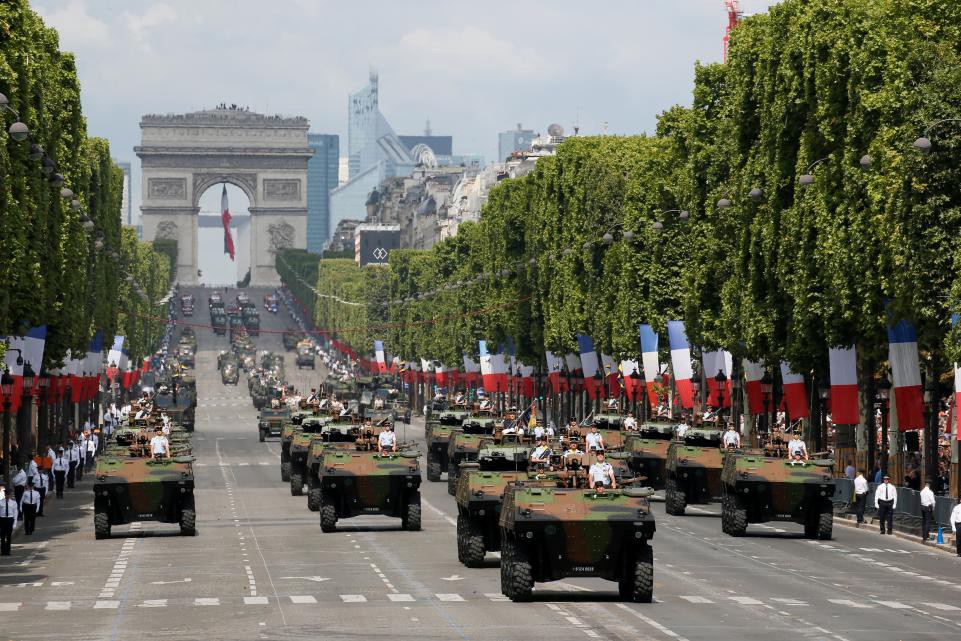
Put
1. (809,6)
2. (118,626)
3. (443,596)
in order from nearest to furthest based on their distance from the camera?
(118,626), (443,596), (809,6)

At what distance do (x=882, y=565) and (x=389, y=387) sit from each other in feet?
393

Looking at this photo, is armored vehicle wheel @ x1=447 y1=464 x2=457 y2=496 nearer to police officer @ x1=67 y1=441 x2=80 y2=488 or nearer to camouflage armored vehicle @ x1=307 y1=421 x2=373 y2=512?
camouflage armored vehicle @ x1=307 y1=421 x2=373 y2=512

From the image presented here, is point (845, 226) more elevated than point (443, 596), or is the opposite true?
point (845, 226)

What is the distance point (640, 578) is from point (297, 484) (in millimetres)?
36845

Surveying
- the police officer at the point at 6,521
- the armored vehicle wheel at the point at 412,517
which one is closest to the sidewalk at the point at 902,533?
the armored vehicle wheel at the point at 412,517

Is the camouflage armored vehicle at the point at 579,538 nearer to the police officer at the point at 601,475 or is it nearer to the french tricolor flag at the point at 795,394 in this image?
the police officer at the point at 601,475

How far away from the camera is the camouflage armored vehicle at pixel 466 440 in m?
67.7

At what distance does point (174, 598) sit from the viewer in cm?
3688

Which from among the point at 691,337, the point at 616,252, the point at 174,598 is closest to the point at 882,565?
the point at 174,598

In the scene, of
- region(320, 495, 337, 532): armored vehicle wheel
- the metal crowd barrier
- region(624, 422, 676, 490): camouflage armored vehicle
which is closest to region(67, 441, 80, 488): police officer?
region(624, 422, 676, 490): camouflage armored vehicle

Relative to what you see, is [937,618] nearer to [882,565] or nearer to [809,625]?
[809,625]

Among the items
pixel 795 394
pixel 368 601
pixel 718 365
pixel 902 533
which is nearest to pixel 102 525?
pixel 368 601

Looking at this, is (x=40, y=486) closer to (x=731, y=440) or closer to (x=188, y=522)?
(x=188, y=522)

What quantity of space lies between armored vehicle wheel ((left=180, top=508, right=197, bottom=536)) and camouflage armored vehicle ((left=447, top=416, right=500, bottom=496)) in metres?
15.5
